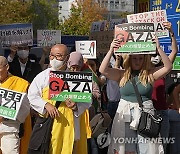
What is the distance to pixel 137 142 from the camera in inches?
228

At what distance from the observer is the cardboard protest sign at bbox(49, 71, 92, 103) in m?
5.68

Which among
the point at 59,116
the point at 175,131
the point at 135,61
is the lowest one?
the point at 175,131

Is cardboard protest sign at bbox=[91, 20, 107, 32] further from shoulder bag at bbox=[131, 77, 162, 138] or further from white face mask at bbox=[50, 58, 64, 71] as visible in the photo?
shoulder bag at bbox=[131, 77, 162, 138]

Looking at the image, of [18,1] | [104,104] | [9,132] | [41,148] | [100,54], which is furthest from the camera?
[18,1]

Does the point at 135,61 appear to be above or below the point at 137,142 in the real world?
above

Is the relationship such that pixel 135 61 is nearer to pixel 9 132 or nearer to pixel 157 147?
pixel 157 147

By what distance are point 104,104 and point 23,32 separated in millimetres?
2561

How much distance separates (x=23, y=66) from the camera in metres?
8.22

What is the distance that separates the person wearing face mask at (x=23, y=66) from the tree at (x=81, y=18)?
32101 mm

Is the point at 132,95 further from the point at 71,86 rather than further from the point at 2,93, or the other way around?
the point at 2,93

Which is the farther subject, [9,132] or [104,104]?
[104,104]

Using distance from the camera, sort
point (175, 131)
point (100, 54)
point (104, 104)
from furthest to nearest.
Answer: point (100, 54)
point (104, 104)
point (175, 131)

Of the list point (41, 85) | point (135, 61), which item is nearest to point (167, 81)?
point (135, 61)

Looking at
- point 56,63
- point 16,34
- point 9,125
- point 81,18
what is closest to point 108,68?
point 56,63
